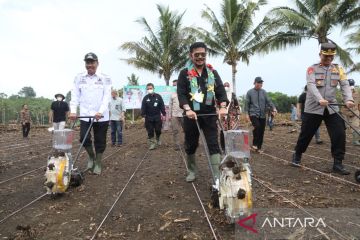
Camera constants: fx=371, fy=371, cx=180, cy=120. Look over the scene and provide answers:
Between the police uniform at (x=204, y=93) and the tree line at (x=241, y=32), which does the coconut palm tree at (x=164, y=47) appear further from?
the police uniform at (x=204, y=93)

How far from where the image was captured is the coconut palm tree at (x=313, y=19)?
20.6m

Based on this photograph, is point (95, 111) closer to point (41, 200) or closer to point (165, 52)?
point (41, 200)

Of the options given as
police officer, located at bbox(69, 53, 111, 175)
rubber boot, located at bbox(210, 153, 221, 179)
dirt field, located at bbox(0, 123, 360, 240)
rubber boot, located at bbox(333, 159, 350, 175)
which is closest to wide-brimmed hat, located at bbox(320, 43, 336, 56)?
rubber boot, located at bbox(333, 159, 350, 175)

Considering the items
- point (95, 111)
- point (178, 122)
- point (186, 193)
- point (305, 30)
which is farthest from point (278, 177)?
point (305, 30)

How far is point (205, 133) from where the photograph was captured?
485 centimetres

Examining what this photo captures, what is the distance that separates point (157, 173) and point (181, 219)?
8.81ft

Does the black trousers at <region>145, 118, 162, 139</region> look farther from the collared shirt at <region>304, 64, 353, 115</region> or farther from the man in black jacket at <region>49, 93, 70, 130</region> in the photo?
the collared shirt at <region>304, 64, 353, 115</region>

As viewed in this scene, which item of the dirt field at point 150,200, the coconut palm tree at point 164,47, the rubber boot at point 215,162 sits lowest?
the dirt field at point 150,200

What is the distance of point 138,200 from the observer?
15.6ft

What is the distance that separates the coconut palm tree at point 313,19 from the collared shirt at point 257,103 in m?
13.1

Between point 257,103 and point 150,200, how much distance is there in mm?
4639

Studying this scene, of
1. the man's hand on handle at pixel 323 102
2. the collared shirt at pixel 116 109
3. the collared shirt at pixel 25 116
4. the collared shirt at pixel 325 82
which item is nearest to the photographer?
the man's hand on handle at pixel 323 102

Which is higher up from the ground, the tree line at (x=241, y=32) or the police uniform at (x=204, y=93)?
the tree line at (x=241, y=32)

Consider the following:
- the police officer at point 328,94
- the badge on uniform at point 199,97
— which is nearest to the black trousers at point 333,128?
the police officer at point 328,94
